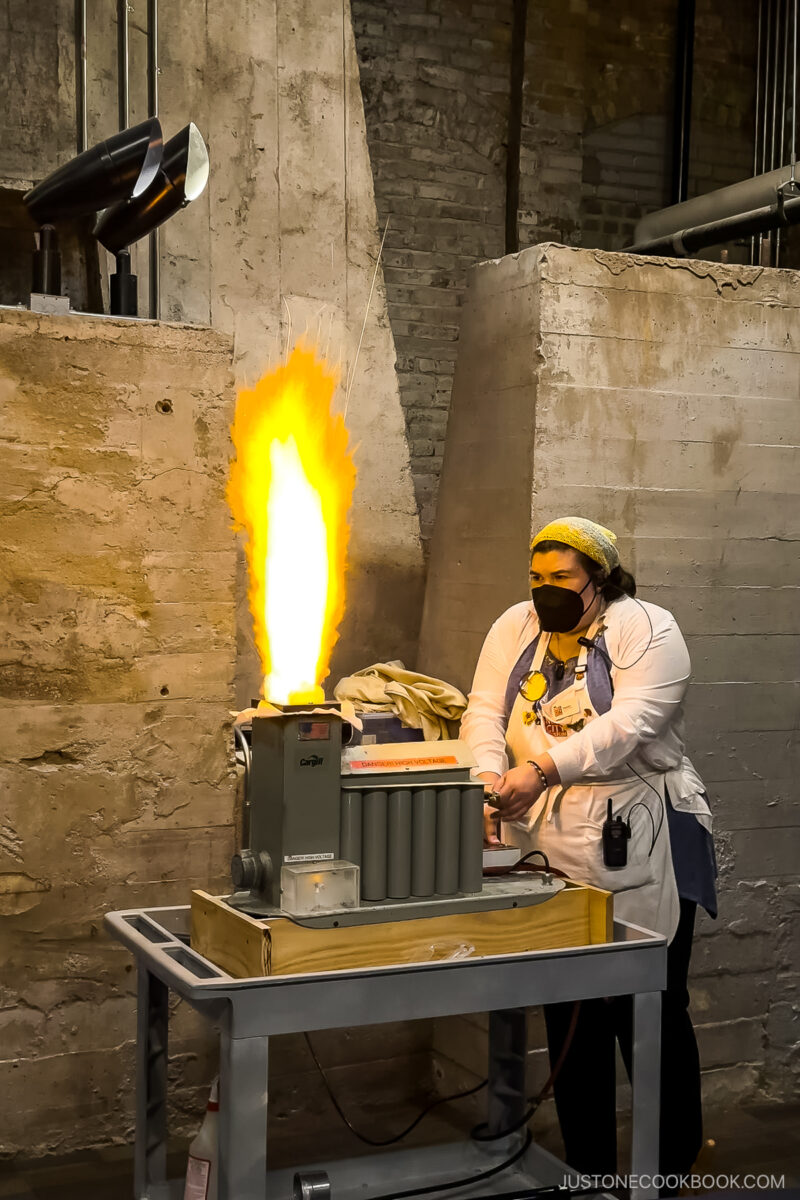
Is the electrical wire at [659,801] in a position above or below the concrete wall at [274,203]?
below

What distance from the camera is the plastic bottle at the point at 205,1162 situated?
2.57m

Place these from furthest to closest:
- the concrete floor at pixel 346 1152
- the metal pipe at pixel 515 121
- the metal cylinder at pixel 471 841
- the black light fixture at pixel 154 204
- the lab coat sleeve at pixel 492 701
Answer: the metal pipe at pixel 515 121 → the black light fixture at pixel 154 204 → the concrete floor at pixel 346 1152 → the lab coat sleeve at pixel 492 701 → the metal cylinder at pixel 471 841

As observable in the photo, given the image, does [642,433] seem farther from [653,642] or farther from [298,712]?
[298,712]

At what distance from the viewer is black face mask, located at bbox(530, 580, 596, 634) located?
3.13 metres

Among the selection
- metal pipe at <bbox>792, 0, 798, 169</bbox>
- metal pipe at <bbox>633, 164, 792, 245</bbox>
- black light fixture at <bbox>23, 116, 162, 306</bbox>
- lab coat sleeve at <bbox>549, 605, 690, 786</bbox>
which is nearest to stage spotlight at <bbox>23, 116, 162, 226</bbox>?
black light fixture at <bbox>23, 116, 162, 306</bbox>

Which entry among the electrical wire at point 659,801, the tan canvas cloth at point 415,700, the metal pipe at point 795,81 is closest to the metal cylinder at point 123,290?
the tan canvas cloth at point 415,700

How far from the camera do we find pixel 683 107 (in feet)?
19.8

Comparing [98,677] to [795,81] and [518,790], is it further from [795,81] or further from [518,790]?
[795,81]

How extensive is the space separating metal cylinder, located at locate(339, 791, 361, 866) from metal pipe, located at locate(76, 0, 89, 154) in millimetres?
2778

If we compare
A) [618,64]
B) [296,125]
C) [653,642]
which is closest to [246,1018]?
[653,642]

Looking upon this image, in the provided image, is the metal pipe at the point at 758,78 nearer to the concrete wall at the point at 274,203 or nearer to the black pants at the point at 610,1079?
the concrete wall at the point at 274,203

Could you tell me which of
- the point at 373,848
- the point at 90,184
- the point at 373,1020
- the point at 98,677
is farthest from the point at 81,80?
the point at 373,1020

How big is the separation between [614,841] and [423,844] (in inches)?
30.5

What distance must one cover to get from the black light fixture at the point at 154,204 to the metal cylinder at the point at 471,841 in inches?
84.4
